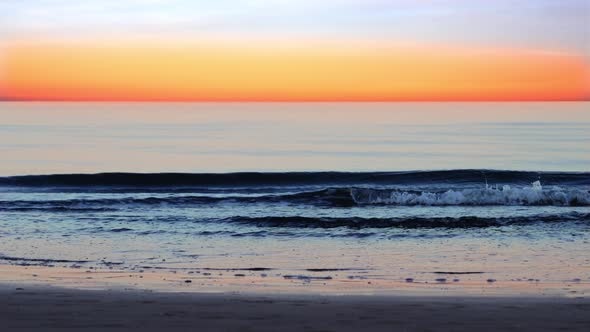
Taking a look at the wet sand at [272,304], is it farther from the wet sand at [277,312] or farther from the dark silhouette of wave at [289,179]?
the dark silhouette of wave at [289,179]

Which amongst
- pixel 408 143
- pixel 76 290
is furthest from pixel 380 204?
pixel 408 143

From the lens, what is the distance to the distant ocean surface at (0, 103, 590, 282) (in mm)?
12469

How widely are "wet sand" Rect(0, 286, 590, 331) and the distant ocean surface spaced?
1.99m

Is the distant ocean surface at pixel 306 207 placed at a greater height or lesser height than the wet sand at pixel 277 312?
greater

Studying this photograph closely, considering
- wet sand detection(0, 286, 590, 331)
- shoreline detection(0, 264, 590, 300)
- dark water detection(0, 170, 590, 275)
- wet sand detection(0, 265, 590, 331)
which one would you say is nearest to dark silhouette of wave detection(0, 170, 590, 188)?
dark water detection(0, 170, 590, 275)

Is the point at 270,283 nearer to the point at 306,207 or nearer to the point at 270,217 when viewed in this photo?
the point at 270,217

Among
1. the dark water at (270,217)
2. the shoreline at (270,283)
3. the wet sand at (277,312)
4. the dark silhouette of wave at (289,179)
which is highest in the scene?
the dark silhouette of wave at (289,179)

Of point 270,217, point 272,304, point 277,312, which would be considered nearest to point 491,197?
point 270,217

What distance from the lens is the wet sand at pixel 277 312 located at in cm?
763

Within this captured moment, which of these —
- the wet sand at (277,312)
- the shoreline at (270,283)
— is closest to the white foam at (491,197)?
the shoreline at (270,283)

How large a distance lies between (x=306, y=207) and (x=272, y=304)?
38.9 feet

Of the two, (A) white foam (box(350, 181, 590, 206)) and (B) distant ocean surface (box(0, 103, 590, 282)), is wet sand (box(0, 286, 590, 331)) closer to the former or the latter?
(B) distant ocean surface (box(0, 103, 590, 282))

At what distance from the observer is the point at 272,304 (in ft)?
28.6

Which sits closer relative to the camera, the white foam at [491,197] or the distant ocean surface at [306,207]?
the distant ocean surface at [306,207]
